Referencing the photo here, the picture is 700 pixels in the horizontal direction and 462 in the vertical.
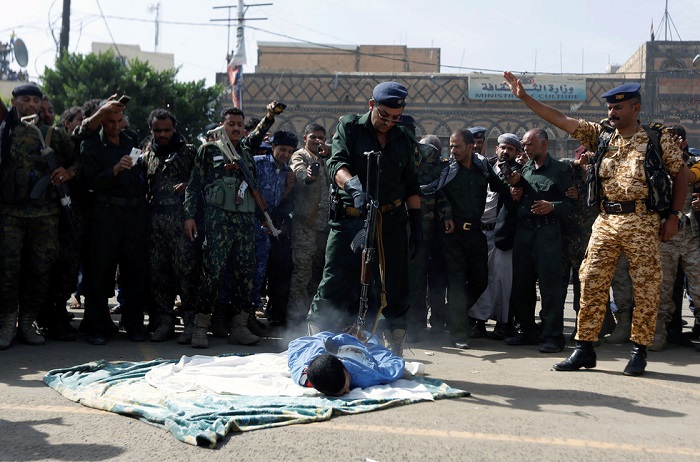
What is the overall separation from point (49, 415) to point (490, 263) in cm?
531

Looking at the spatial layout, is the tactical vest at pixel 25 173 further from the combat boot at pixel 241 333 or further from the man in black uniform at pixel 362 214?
the man in black uniform at pixel 362 214

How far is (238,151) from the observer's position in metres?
7.68

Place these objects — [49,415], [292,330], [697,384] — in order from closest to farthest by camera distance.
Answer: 1. [49,415]
2. [697,384]
3. [292,330]

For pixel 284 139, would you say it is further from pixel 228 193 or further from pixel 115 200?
pixel 115 200

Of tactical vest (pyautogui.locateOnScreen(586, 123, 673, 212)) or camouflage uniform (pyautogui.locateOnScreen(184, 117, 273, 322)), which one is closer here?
tactical vest (pyautogui.locateOnScreen(586, 123, 673, 212))

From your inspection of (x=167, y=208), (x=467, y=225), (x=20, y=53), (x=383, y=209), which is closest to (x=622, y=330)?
(x=467, y=225)

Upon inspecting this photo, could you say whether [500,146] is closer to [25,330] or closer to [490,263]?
[490,263]

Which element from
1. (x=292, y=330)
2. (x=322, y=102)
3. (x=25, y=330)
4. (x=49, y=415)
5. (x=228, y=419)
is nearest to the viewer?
(x=228, y=419)

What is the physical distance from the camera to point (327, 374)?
5.10m

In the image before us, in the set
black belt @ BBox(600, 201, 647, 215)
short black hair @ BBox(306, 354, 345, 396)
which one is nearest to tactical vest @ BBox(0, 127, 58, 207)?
short black hair @ BBox(306, 354, 345, 396)

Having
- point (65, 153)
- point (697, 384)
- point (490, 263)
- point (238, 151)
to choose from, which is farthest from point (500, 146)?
point (65, 153)

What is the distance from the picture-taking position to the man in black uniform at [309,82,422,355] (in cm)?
622

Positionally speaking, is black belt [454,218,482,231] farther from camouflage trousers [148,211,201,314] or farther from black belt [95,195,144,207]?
black belt [95,195,144,207]

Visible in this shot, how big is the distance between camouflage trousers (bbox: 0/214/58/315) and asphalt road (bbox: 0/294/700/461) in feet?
2.65
